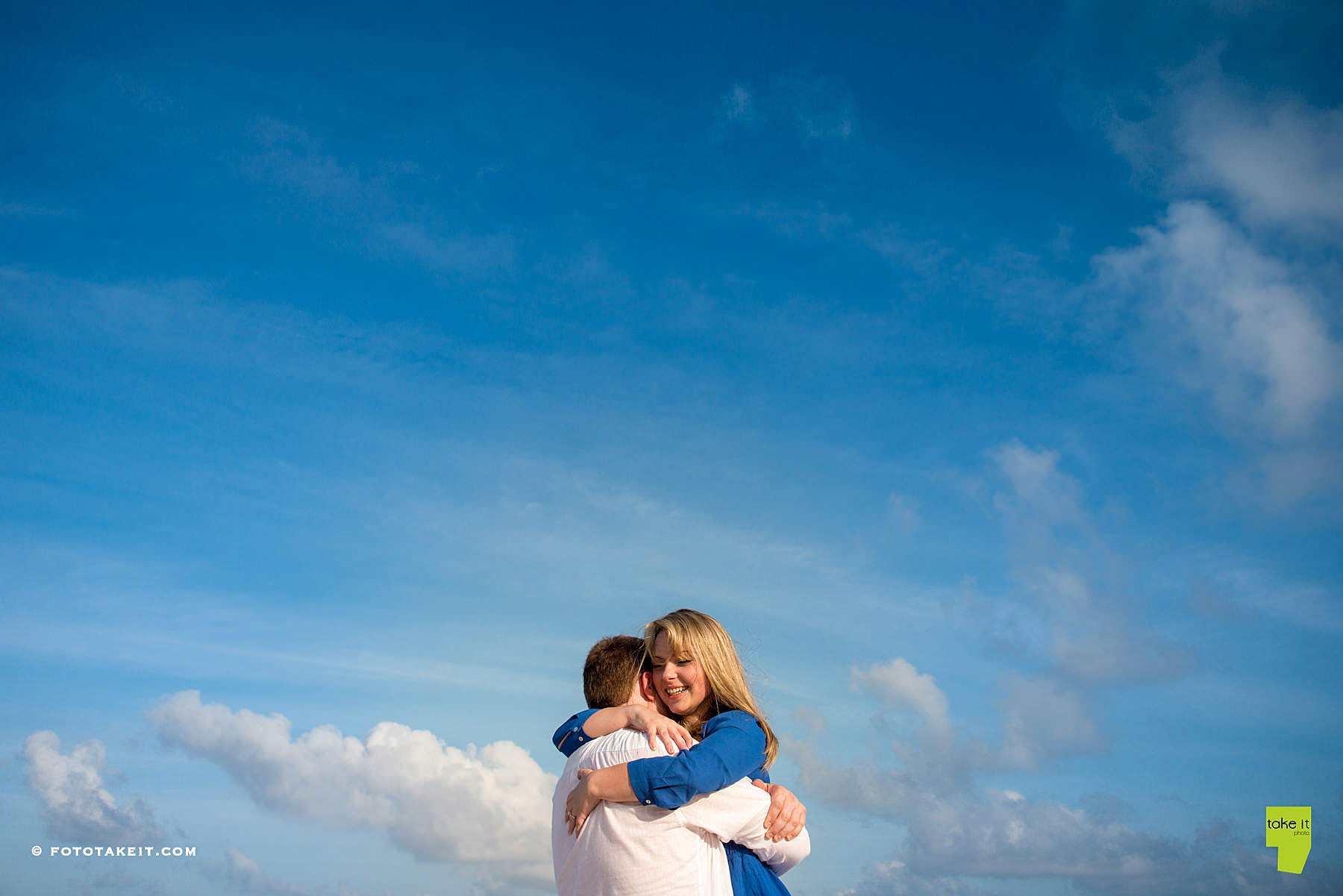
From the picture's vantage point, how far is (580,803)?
7.99 meters

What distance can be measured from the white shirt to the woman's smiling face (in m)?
0.91

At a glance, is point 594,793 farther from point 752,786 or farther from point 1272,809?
point 1272,809

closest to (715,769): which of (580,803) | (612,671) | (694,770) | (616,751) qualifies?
(694,770)

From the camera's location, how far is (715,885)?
8125 millimetres

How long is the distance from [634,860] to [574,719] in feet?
6.02

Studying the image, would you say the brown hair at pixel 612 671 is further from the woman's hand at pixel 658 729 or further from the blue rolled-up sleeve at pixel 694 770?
the blue rolled-up sleeve at pixel 694 770

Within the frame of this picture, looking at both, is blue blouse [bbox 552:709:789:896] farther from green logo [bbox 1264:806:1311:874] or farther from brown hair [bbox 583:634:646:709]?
green logo [bbox 1264:806:1311:874]

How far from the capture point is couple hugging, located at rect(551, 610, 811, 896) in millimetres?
7766

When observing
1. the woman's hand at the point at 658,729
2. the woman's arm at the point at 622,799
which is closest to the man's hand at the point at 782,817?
the woman's arm at the point at 622,799

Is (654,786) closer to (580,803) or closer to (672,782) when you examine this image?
(672,782)

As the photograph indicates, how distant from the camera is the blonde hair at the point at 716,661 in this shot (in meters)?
9.17

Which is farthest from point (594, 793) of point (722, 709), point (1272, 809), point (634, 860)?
point (1272, 809)

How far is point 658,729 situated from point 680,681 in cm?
101

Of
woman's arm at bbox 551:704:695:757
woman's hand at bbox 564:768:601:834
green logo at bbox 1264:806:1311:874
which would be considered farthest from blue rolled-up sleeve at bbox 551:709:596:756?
green logo at bbox 1264:806:1311:874
